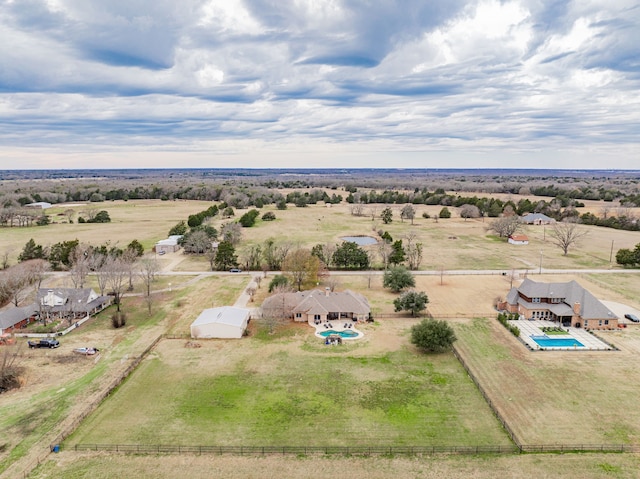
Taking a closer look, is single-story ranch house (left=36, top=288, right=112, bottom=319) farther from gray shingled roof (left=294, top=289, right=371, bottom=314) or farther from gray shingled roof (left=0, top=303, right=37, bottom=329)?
gray shingled roof (left=294, top=289, right=371, bottom=314)

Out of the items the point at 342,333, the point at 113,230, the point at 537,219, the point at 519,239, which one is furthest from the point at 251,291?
the point at 537,219

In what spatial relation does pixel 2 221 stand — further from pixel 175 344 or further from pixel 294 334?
pixel 294 334

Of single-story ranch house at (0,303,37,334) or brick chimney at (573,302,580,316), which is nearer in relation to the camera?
single-story ranch house at (0,303,37,334)

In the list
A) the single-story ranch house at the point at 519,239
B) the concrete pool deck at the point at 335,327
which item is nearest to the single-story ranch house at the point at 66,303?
the concrete pool deck at the point at 335,327

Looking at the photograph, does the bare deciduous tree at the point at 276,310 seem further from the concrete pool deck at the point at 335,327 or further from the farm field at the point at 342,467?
the farm field at the point at 342,467

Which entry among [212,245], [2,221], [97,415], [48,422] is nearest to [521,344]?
[97,415]

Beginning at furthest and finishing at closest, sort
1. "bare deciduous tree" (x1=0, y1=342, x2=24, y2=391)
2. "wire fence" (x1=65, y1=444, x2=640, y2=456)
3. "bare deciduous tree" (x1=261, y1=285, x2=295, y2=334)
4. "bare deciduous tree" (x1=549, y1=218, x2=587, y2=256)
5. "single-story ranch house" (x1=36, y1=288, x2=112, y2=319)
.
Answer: "bare deciduous tree" (x1=549, y1=218, x2=587, y2=256) < "single-story ranch house" (x1=36, y1=288, x2=112, y2=319) < "bare deciduous tree" (x1=261, y1=285, x2=295, y2=334) < "bare deciduous tree" (x1=0, y1=342, x2=24, y2=391) < "wire fence" (x1=65, y1=444, x2=640, y2=456)

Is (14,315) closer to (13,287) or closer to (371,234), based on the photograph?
(13,287)

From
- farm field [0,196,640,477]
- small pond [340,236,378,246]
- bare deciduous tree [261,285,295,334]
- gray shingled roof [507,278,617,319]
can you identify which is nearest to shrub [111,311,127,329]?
farm field [0,196,640,477]
